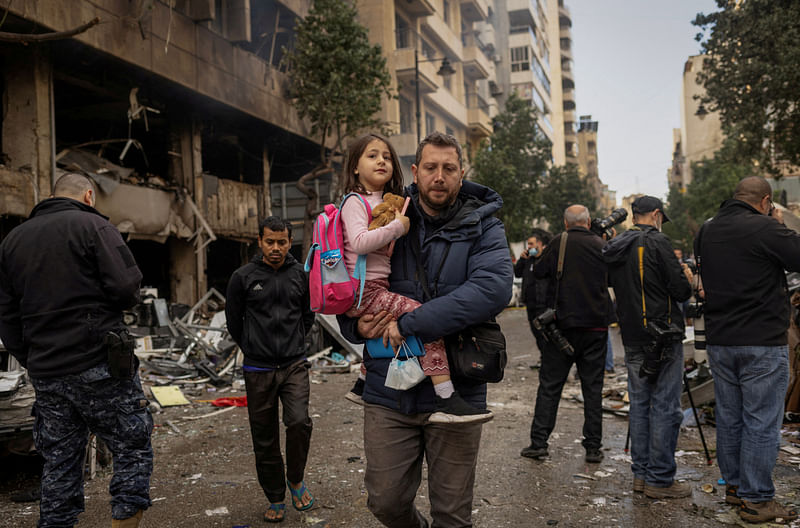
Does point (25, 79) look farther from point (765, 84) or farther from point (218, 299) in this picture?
point (765, 84)

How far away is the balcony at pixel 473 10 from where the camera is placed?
39.2 meters

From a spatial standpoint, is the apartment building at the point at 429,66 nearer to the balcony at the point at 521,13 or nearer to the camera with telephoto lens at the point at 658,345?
the balcony at the point at 521,13

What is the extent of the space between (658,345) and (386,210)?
2.87 meters

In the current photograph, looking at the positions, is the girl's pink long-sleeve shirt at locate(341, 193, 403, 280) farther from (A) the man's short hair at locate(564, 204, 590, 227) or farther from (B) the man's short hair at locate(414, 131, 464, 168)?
(A) the man's short hair at locate(564, 204, 590, 227)

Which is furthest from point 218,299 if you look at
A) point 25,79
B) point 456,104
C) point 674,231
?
point 674,231

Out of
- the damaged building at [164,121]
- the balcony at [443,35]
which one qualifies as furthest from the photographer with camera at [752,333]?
the balcony at [443,35]

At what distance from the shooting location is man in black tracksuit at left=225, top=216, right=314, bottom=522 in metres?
4.41

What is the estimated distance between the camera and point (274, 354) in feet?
14.9

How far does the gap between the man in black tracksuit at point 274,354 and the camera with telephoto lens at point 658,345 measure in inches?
99.1

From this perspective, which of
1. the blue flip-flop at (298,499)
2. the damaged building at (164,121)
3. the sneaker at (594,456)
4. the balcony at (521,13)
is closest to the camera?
the blue flip-flop at (298,499)

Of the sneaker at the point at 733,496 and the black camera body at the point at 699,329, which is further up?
the black camera body at the point at 699,329

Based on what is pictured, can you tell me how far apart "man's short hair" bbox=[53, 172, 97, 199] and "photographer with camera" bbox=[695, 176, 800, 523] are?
13.2ft

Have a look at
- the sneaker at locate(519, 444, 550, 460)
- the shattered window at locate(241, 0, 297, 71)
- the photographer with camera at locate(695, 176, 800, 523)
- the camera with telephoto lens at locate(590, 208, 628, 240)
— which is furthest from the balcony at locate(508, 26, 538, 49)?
the photographer with camera at locate(695, 176, 800, 523)

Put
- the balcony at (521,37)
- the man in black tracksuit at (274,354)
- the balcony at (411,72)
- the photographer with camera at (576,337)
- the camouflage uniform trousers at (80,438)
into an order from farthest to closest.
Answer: the balcony at (521,37) < the balcony at (411,72) < the photographer with camera at (576,337) < the man in black tracksuit at (274,354) < the camouflage uniform trousers at (80,438)
